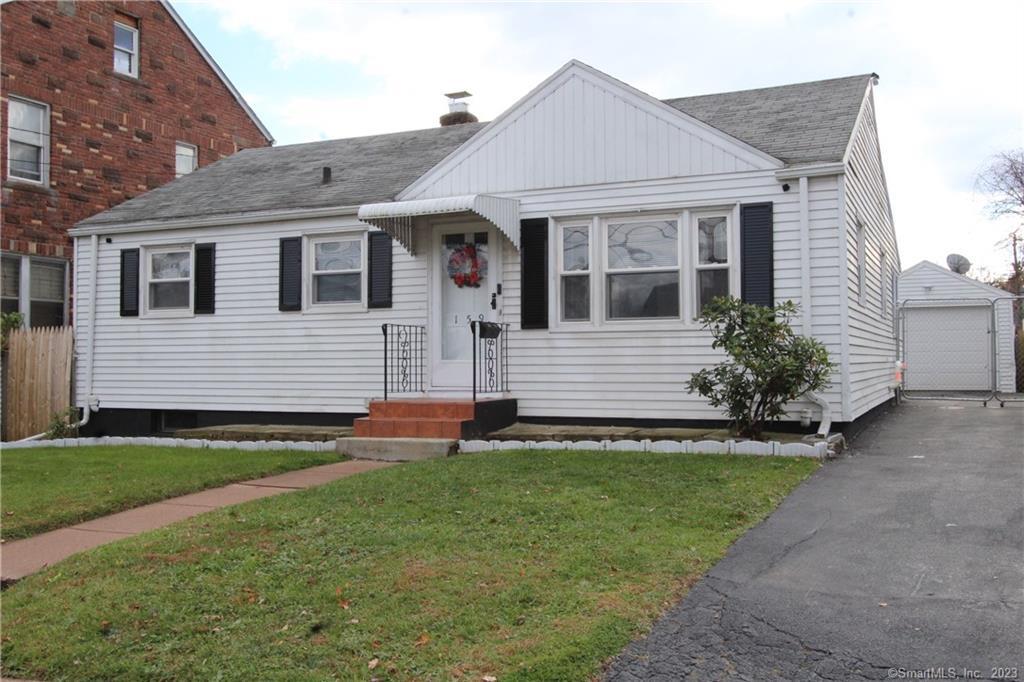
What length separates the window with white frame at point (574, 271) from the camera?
33.3ft

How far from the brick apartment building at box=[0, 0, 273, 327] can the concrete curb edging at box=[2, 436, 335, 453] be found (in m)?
4.55

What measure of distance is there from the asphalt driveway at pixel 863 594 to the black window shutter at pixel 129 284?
10379 mm

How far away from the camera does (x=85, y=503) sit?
6.36 m

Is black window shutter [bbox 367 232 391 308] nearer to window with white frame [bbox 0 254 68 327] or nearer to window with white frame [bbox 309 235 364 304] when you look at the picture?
window with white frame [bbox 309 235 364 304]

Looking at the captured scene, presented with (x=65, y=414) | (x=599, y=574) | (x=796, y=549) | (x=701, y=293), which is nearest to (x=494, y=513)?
(x=599, y=574)

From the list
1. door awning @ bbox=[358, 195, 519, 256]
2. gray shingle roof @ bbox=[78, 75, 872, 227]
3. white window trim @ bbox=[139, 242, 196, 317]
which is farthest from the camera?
white window trim @ bbox=[139, 242, 196, 317]

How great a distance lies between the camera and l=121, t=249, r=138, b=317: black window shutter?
12742mm

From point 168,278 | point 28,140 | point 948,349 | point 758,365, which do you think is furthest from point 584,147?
point 948,349

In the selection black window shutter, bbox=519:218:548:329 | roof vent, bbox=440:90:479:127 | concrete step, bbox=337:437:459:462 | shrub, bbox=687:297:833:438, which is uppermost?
roof vent, bbox=440:90:479:127

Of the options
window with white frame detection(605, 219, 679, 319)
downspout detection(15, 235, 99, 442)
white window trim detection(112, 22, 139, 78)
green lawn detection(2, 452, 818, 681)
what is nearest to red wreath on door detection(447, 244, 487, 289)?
window with white frame detection(605, 219, 679, 319)

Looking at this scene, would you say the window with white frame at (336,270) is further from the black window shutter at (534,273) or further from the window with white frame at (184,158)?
the window with white frame at (184,158)

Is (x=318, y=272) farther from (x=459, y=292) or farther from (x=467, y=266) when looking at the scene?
(x=467, y=266)

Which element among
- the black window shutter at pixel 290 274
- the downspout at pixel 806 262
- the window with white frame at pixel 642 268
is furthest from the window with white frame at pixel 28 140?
the downspout at pixel 806 262

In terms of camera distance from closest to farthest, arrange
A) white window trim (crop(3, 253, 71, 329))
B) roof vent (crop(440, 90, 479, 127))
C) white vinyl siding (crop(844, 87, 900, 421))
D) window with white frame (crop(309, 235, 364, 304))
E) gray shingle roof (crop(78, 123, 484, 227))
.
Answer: white vinyl siding (crop(844, 87, 900, 421)), window with white frame (crop(309, 235, 364, 304)), gray shingle roof (crop(78, 123, 484, 227)), white window trim (crop(3, 253, 71, 329)), roof vent (crop(440, 90, 479, 127))
